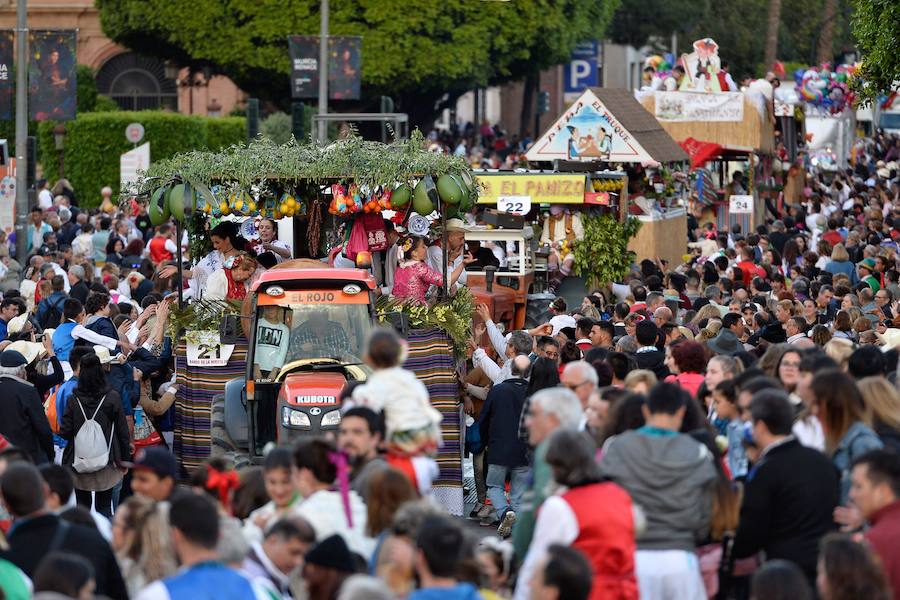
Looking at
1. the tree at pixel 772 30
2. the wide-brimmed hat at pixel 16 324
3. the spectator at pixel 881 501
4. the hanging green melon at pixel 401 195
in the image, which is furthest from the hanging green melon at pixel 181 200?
the tree at pixel 772 30

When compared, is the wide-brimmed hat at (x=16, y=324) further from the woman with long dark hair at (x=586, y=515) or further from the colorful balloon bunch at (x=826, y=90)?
the colorful balloon bunch at (x=826, y=90)

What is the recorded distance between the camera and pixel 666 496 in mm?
8070

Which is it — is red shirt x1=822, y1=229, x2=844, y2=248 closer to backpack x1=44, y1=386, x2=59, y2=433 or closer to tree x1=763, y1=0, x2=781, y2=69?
backpack x1=44, y1=386, x2=59, y2=433

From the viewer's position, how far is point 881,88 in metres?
19.9

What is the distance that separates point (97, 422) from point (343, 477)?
5439 millimetres

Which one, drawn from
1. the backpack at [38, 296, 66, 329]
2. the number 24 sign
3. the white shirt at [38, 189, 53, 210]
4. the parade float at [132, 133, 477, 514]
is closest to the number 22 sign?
the parade float at [132, 133, 477, 514]

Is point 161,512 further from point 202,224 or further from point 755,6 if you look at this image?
point 755,6

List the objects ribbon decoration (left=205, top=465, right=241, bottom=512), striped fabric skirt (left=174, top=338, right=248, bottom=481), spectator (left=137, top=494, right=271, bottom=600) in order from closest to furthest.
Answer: spectator (left=137, top=494, right=271, bottom=600)
ribbon decoration (left=205, top=465, right=241, bottom=512)
striped fabric skirt (left=174, top=338, right=248, bottom=481)

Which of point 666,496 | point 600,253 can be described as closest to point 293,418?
point 666,496

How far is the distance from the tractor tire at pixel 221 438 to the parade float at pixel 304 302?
0.04 feet

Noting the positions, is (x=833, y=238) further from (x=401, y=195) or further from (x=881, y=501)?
(x=881, y=501)

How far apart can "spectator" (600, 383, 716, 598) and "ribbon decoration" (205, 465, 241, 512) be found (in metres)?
1.86

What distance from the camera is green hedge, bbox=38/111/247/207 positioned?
153ft

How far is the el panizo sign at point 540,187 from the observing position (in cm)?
2206
